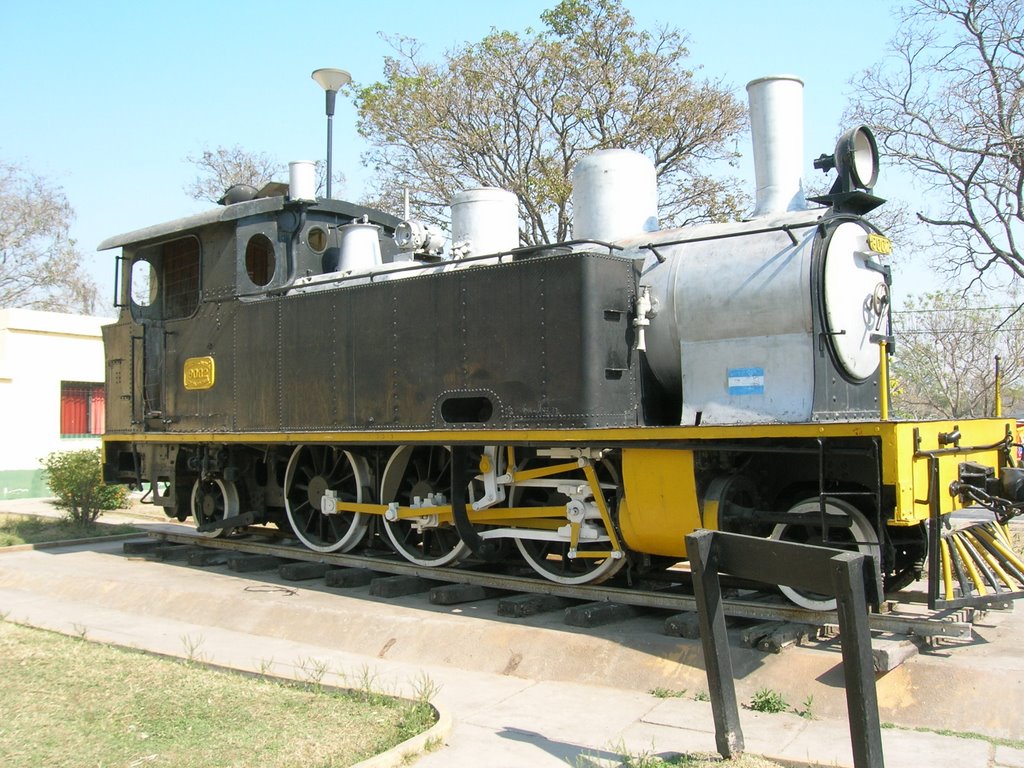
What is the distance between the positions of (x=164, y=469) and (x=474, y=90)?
13.6 metres

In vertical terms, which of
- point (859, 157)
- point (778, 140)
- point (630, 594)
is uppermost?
point (778, 140)

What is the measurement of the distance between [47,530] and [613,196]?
9.78 meters

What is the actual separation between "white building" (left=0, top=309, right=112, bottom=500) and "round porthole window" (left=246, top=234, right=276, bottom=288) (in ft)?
40.2

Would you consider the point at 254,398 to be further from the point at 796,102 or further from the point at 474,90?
the point at 474,90

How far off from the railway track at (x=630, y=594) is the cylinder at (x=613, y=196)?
8.88ft

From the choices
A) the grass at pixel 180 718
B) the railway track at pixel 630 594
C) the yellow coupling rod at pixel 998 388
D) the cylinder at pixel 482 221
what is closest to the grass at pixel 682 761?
the grass at pixel 180 718

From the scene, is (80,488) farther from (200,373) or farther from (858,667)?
(858,667)

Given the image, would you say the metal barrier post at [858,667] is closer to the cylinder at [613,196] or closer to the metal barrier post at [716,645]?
the metal barrier post at [716,645]

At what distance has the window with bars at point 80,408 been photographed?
21031 millimetres

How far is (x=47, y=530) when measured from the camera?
42.7 feet

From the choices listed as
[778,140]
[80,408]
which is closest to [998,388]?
[778,140]

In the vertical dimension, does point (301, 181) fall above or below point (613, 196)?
above

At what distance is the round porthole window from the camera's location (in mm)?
9336

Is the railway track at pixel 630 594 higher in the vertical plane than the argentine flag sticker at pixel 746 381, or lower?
lower
